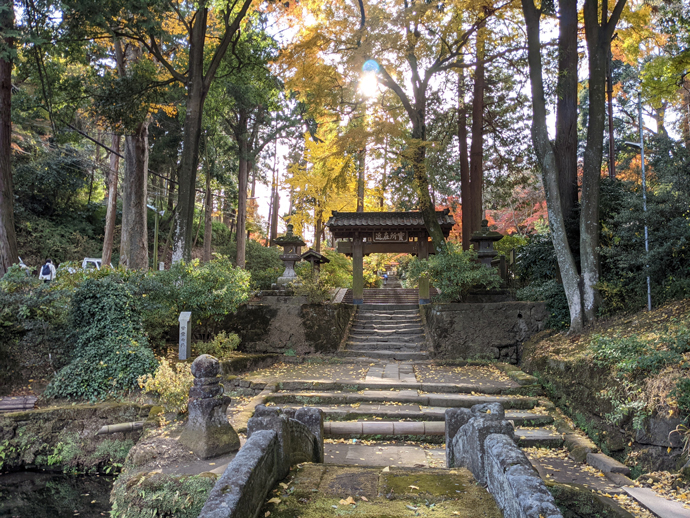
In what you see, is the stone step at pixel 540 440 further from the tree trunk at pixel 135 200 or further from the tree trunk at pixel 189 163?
the tree trunk at pixel 135 200

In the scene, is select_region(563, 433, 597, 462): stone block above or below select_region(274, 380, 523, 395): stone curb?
below

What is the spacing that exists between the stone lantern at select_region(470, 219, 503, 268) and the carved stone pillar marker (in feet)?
31.8

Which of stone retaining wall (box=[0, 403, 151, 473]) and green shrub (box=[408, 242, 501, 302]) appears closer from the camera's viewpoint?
stone retaining wall (box=[0, 403, 151, 473])

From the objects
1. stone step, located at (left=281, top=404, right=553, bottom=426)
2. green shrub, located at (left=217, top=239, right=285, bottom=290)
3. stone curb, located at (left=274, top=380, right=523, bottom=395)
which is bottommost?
stone step, located at (left=281, top=404, right=553, bottom=426)

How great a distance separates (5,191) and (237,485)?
10.4 m

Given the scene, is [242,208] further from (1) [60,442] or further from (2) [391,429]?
(2) [391,429]

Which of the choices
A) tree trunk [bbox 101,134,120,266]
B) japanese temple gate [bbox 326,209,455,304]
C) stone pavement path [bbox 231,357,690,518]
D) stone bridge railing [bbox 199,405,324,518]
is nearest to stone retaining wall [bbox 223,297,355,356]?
stone pavement path [bbox 231,357,690,518]

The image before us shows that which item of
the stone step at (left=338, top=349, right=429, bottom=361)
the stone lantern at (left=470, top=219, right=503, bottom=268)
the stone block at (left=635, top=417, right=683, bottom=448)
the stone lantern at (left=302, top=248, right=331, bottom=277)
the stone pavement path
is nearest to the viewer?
the stone block at (left=635, top=417, right=683, bottom=448)

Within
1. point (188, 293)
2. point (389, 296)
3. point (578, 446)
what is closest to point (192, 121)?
point (188, 293)

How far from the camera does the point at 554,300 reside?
10812 mm

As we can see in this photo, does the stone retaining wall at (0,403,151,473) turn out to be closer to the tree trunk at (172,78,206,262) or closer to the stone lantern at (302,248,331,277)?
the tree trunk at (172,78,206,262)

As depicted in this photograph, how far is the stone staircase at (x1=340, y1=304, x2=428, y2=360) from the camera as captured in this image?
11727 mm

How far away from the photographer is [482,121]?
1614 cm

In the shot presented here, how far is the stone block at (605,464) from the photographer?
502 cm
